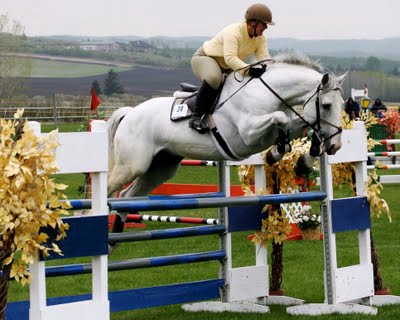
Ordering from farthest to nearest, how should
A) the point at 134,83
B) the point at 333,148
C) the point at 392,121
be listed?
the point at 134,83 < the point at 392,121 < the point at 333,148

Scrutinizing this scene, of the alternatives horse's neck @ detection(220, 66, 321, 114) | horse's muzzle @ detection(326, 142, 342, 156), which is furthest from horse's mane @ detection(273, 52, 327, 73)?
horse's muzzle @ detection(326, 142, 342, 156)

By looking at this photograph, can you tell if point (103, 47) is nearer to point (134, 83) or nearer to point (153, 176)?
point (134, 83)

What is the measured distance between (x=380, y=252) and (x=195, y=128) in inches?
135

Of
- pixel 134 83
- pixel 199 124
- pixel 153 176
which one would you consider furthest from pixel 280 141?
pixel 134 83

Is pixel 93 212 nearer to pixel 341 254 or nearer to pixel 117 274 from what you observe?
pixel 117 274

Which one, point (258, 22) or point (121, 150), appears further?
point (121, 150)

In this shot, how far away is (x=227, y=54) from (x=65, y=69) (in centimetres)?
7179

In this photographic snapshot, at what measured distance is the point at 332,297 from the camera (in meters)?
6.97

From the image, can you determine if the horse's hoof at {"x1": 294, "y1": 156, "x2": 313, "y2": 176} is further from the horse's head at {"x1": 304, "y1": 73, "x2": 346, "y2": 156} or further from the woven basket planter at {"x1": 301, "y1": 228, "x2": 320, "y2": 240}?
the woven basket planter at {"x1": 301, "y1": 228, "x2": 320, "y2": 240}

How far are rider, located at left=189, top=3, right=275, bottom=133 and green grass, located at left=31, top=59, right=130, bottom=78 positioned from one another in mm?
67587

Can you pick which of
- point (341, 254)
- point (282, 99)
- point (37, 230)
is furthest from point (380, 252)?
point (37, 230)

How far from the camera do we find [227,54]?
7387 millimetres

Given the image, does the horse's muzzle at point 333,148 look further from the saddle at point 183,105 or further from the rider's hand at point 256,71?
the saddle at point 183,105

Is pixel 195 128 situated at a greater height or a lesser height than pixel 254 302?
greater
